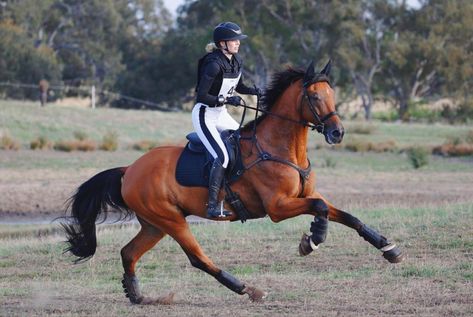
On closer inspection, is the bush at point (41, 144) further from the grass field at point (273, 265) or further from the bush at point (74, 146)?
the grass field at point (273, 265)

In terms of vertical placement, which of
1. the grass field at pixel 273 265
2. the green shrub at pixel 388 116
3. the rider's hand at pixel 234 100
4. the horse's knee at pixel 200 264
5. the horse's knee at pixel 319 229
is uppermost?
the rider's hand at pixel 234 100

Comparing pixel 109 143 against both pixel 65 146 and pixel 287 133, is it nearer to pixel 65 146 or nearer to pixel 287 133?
pixel 65 146

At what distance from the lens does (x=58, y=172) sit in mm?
28656

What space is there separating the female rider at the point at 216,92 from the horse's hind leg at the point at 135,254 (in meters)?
0.93

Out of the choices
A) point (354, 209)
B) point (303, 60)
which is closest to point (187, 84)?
point (303, 60)

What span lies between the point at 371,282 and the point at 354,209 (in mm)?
8811

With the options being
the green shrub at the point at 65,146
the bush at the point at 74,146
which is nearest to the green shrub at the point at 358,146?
the bush at the point at 74,146

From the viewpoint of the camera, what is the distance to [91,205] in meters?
11.6

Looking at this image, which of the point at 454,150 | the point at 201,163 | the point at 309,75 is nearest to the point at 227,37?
the point at 309,75

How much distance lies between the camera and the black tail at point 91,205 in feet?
37.7

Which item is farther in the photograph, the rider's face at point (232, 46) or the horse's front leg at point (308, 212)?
the rider's face at point (232, 46)

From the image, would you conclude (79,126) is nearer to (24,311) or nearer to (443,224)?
(443,224)

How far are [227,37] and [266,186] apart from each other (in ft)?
5.20

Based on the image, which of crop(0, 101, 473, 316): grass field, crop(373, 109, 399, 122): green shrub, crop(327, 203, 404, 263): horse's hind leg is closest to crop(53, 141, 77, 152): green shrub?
crop(0, 101, 473, 316): grass field
